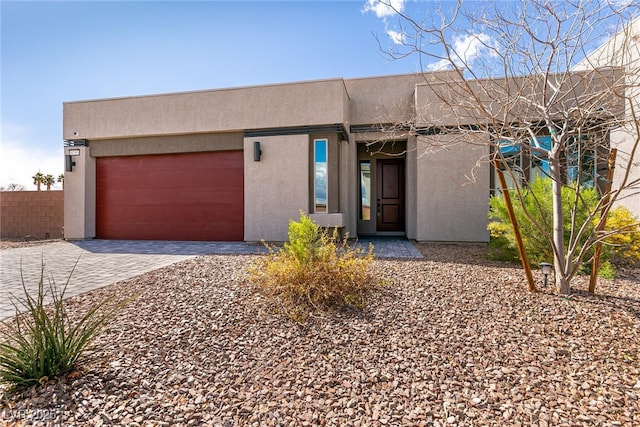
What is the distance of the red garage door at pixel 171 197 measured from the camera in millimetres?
8836

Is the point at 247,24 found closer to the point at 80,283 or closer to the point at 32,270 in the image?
the point at 80,283

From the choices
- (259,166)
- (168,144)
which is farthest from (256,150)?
(168,144)

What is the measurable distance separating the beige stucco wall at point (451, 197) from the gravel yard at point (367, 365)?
177 inches

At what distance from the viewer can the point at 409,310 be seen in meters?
3.07

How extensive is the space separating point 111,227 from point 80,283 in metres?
6.19

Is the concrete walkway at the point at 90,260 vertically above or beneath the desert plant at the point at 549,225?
beneath

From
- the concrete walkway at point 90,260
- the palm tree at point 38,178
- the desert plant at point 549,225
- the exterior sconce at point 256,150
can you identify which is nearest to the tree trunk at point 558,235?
the desert plant at point 549,225

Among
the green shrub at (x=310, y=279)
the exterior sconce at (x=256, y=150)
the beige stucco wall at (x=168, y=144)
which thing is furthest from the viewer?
the beige stucco wall at (x=168, y=144)

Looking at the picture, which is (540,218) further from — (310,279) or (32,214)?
(32,214)

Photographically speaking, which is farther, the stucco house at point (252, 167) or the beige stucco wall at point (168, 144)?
the beige stucco wall at point (168, 144)

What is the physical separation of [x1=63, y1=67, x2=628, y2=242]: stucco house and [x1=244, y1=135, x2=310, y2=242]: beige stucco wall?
1.1 inches

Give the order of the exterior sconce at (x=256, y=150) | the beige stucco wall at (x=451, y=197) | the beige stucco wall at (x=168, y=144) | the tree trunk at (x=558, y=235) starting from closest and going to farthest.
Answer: the tree trunk at (x=558, y=235)
the beige stucco wall at (x=451, y=197)
the exterior sconce at (x=256, y=150)
the beige stucco wall at (x=168, y=144)

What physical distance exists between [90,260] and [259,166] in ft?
14.1

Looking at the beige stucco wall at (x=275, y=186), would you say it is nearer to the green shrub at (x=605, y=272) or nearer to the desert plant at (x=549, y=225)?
the desert plant at (x=549, y=225)
